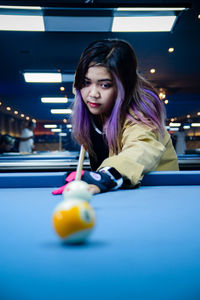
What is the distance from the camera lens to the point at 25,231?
69 centimetres

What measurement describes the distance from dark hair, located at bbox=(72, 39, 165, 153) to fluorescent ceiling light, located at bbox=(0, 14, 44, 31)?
1.76 metres

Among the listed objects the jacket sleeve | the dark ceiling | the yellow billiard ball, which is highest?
the dark ceiling

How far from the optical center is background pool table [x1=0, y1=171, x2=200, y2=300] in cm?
39

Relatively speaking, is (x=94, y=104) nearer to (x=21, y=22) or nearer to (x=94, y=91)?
(x=94, y=91)

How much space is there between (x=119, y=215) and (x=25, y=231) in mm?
288

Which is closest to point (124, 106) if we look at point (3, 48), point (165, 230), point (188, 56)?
point (165, 230)

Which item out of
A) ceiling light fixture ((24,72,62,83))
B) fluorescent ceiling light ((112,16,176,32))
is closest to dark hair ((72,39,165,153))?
fluorescent ceiling light ((112,16,176,32))

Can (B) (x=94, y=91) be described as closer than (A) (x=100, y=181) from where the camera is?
No

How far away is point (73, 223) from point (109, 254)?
103 millimetres

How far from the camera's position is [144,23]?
3219mm

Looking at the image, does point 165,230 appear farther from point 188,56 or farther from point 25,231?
point 188,56

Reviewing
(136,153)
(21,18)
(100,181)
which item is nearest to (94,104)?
(136,153)

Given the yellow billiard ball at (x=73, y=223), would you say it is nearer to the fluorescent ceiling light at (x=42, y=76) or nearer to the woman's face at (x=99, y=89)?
the woman's face at (x=99, y=89)

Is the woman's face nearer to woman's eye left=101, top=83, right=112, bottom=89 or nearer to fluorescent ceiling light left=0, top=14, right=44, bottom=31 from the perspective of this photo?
woman's eye left=101, top=83, right=112, bottom=89
